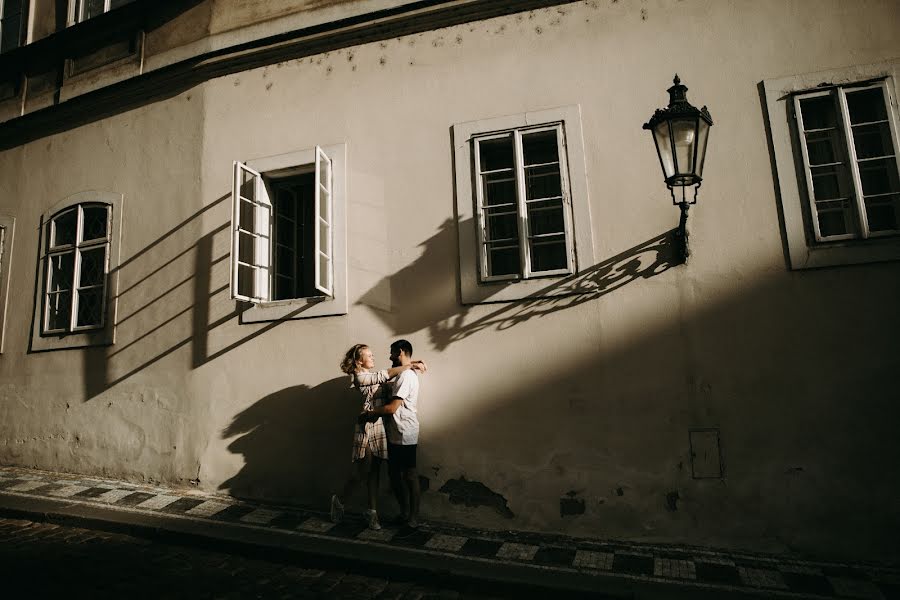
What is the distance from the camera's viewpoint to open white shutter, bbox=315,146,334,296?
5.54 metres

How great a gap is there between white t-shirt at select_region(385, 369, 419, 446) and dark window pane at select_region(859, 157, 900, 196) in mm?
4459

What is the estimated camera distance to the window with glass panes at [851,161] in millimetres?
4754

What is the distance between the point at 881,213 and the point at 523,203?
3186mm

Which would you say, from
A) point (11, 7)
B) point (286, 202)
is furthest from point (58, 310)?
point (11, 7)

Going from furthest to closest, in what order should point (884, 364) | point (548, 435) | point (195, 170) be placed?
1. point (195, 170)
2. point (548, 435)
3. point (884, 364)

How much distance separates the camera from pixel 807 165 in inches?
192

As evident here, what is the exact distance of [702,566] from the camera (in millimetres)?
4262

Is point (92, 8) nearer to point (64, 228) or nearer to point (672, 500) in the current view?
point (64, 228)

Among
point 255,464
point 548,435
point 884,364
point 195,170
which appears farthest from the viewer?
point 195,170

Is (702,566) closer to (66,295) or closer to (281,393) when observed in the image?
(281,393)

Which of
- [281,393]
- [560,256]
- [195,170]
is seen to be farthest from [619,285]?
[195,170]

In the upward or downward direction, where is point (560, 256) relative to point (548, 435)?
upward

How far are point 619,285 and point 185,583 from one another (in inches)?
170

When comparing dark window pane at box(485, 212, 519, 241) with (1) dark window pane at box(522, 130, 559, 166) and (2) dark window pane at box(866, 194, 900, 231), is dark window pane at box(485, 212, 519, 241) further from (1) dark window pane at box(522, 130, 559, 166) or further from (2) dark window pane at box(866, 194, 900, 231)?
(2) dark window pane at box(866, 194, 900, 231)
